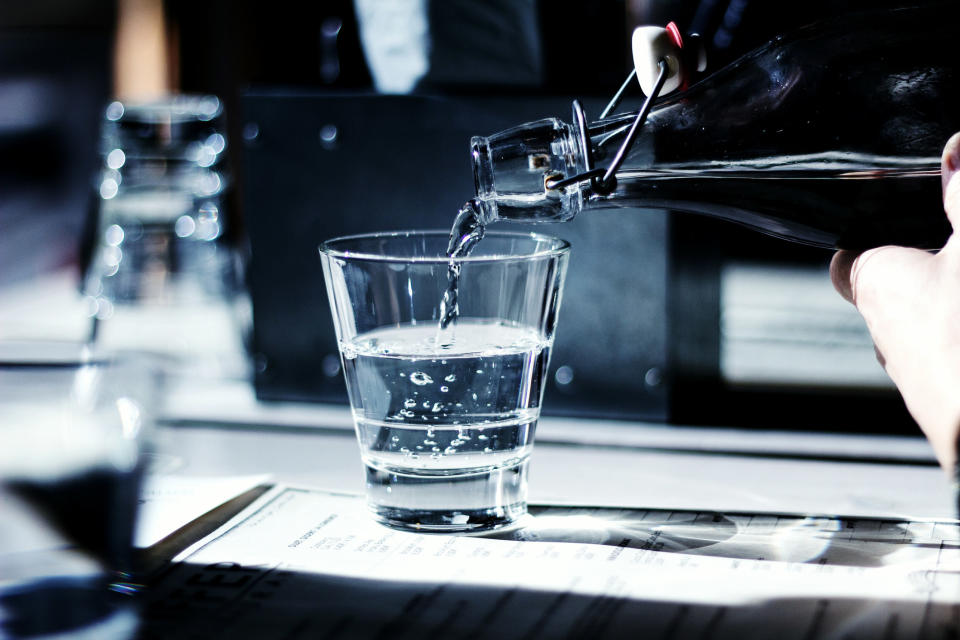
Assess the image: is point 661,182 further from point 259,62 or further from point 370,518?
point 259,62

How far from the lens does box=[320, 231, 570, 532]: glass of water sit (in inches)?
17.7

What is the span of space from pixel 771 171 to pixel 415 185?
253mm

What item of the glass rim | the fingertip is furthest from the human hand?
the glass rim

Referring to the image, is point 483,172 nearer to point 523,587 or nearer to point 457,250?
point 457,250

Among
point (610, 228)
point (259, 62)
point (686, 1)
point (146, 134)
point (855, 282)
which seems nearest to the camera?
point (855, 282)

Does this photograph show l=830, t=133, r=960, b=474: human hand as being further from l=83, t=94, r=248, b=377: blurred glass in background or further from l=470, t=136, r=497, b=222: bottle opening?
l=83, t=94, r=248, b=377: blurred glass in background

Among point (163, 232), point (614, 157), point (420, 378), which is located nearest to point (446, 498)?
point (420, 378)

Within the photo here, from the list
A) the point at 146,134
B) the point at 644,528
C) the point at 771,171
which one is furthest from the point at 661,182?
the point at 146,134

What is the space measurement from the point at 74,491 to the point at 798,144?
341 millimetres

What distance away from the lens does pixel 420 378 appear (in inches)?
17.6

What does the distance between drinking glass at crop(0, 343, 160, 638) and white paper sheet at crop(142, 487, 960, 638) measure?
3 centimetres

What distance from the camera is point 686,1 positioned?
0.77 m

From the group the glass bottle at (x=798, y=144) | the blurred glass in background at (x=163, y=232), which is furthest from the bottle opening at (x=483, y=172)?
the blurred glass in background at (x=163, y=232)

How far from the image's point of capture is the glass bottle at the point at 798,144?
0.45 m
